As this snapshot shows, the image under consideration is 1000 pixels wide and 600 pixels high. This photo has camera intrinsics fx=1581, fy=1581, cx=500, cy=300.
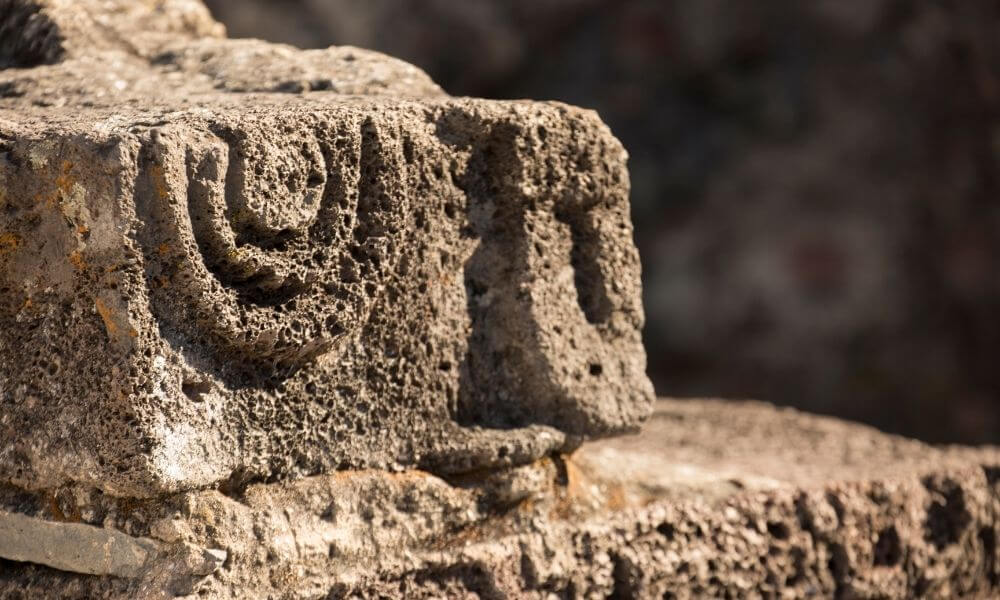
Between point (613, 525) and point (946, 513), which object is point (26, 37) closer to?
point (613, 525)

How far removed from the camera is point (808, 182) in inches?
260

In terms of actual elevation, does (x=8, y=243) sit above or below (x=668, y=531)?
above

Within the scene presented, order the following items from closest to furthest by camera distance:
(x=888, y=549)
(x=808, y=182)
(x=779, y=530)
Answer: (x=779, y=530)
(x=888, y=549)
(x=808, y=182)

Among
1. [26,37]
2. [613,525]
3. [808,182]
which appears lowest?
[613,525]

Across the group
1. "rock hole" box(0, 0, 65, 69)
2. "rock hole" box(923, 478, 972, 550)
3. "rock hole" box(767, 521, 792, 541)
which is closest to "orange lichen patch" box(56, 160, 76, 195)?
"rock hole" box(0, 0, 65, 69)

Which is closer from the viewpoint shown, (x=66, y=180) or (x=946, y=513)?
(x=66, y=180)

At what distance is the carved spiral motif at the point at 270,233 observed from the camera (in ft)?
4.87

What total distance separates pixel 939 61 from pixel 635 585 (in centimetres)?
493

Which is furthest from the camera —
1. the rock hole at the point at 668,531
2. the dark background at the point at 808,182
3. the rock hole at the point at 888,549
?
the dark background at the point at 808,182

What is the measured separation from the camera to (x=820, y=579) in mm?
2219

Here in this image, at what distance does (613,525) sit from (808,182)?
15.7 feet

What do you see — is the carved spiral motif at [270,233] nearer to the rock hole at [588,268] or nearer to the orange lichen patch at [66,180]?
the orange lichen patch at [66,180]

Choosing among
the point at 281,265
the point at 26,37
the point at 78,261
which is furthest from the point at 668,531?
the point at 26,37

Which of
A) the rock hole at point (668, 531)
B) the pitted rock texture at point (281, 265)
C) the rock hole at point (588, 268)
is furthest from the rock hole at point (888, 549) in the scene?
the rock hole at point (588, 268)
